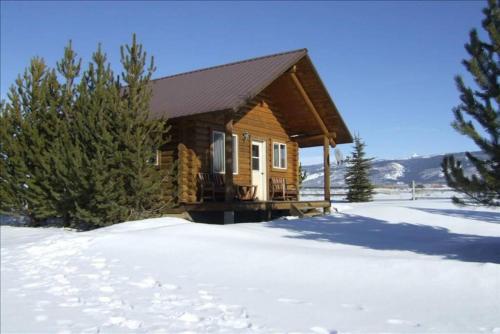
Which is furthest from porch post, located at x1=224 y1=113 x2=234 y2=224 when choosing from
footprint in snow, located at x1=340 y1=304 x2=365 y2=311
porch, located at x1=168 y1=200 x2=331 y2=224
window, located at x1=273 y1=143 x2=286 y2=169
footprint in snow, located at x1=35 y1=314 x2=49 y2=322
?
footprint in snow, located at x1=35 y1=314 x2=49 y2=322

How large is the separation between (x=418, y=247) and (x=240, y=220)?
8.50 meters

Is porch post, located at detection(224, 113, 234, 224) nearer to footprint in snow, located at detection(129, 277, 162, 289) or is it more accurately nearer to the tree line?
the tree line

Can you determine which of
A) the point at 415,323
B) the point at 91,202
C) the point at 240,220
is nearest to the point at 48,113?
the point at 91,202

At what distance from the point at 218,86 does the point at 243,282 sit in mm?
9649

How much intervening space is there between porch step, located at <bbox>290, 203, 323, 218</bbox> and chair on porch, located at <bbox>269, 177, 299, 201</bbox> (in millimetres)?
1202

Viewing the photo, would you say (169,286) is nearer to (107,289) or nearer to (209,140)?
(107,289)

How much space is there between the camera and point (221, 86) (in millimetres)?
15086

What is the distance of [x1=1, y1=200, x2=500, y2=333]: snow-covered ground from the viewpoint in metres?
4.75

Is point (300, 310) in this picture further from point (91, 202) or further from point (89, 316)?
point (91, 202)

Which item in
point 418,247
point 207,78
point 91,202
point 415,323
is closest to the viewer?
point 415,323

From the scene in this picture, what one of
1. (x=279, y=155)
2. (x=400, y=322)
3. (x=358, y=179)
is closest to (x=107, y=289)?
(x=400, y=322)

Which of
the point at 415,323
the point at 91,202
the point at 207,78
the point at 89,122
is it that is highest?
the point at 207,78

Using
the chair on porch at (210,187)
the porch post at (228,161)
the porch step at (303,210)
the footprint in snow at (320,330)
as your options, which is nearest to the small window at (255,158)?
the porch step at (303,210)

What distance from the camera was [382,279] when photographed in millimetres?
6477
